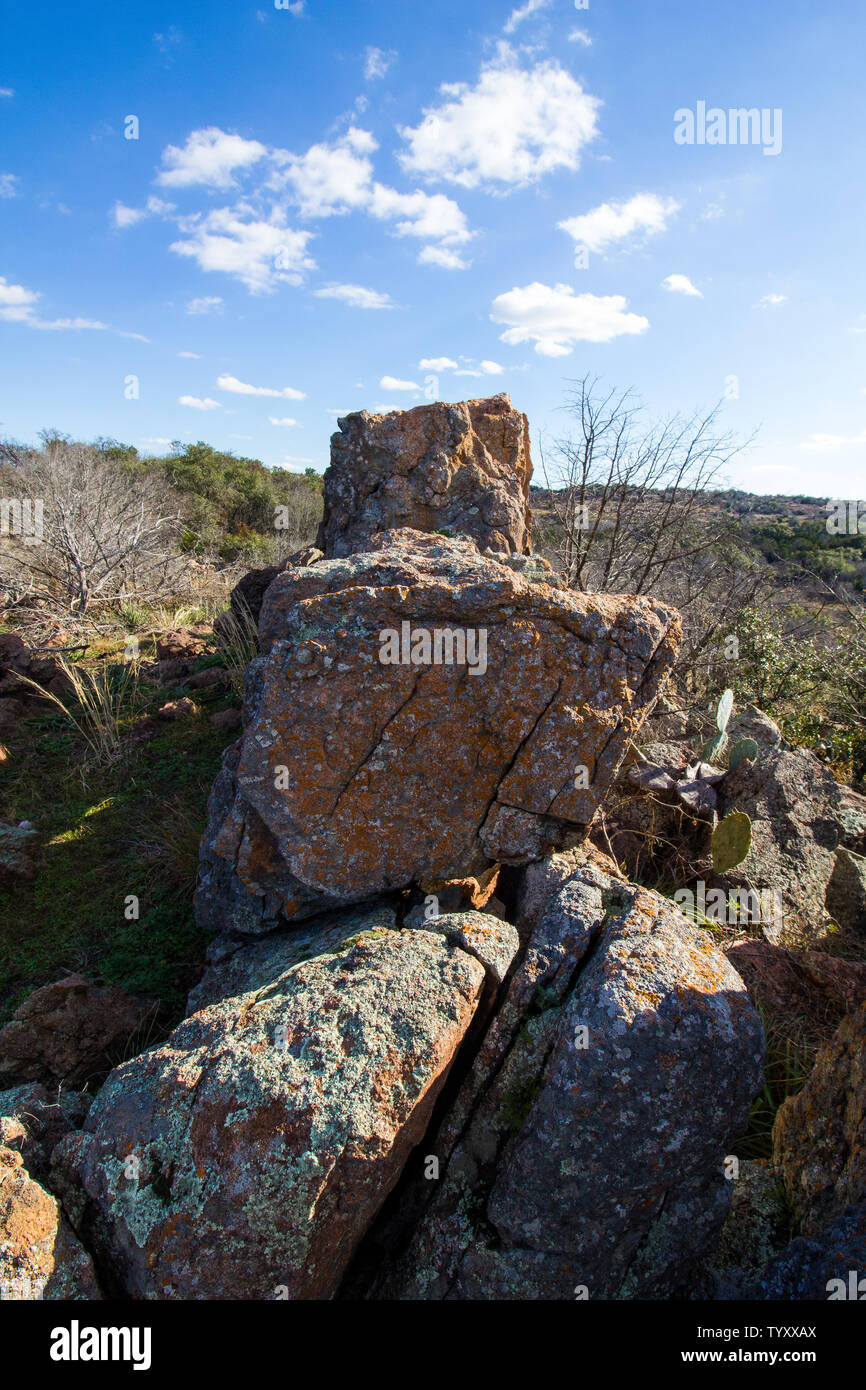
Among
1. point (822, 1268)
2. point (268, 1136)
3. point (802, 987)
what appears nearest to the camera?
point (822, 1268)

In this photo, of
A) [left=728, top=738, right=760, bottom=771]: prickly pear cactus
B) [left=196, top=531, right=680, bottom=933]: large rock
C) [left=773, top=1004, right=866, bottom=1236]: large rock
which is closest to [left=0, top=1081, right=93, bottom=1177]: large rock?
[left=196, top=531, right=680, bottom=933]: large rock

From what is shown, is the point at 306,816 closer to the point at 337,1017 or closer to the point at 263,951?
the point at 263,951

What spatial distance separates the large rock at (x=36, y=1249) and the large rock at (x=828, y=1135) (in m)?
2.48

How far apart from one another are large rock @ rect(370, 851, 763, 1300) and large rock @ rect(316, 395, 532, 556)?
14.1ft

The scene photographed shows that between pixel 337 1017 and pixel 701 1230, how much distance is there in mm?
1499

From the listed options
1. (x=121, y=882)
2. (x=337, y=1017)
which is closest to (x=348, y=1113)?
(x=337, y=1017)

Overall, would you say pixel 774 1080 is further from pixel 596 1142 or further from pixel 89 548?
pixel 89 548

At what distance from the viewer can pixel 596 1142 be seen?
7.68 ft

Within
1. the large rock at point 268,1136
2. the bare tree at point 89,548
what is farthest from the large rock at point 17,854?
the bare tree at point 89,548

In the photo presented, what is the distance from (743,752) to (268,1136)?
4320mm

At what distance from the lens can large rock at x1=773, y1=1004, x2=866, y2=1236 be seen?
2.38 meters

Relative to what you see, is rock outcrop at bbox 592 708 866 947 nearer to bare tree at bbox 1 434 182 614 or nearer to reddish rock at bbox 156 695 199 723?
reddish rock at bbox 156 695 199 723

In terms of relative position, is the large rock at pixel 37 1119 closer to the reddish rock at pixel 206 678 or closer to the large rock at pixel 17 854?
the large rock at pixel 17 854

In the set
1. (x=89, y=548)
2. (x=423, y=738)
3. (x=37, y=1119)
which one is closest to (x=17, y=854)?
(x=37, y=1119)
